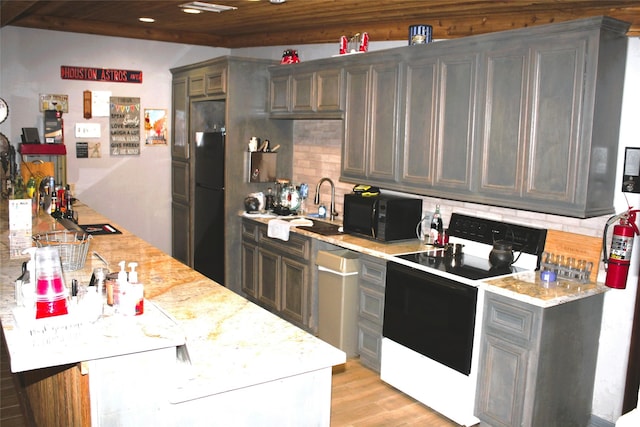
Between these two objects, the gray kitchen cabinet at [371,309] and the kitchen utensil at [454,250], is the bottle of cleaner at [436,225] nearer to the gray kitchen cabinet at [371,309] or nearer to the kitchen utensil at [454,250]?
the kitchen utensil at [454,250]

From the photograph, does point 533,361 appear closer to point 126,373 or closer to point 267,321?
point 267,321

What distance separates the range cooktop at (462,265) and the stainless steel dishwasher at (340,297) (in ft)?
1.87

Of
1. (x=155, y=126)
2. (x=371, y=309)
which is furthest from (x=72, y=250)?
(x=155, y=126)

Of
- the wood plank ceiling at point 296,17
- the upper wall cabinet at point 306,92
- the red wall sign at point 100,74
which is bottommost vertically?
the upper wall cabinet at point 306,92

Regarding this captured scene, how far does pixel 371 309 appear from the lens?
426 cm

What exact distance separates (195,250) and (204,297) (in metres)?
3.88

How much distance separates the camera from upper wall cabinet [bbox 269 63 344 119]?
4.89 m

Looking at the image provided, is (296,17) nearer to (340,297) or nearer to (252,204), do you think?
(252,204)

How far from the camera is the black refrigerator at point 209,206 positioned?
586cm

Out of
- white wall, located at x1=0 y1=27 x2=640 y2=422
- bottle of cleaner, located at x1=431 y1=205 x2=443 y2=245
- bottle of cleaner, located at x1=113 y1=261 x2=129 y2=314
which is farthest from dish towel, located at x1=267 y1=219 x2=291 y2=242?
bottle of cleaner, located at x1=113 y1=261 x2=129 y2=314

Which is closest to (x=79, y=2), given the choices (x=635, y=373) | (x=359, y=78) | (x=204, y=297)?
(x=359, y=78)

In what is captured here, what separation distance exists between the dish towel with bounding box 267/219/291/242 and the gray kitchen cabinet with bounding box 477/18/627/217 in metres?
1.99

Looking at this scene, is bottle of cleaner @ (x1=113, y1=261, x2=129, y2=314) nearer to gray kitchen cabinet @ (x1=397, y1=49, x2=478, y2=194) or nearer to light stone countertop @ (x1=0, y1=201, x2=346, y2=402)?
light stone countertop @ (x1=0, y1=201, x2=346, y2=402)

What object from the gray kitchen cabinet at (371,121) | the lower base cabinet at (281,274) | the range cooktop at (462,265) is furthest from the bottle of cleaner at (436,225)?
the lower base cabinet at (281,274)
